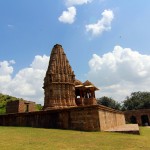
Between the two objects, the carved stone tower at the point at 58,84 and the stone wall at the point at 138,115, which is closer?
the carved stone tower at the point at 58,84

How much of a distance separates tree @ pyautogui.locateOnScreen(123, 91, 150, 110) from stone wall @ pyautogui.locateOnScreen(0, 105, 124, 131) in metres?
45.9

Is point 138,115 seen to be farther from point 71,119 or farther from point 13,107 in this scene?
point 71,119

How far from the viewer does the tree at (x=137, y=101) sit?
59125 mm

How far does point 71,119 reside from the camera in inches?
613

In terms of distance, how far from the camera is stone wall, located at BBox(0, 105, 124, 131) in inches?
569

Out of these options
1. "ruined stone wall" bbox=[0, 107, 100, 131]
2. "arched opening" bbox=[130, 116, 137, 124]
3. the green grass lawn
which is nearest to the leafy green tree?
"ruined stone wall" bbox=[0, 107, 100, 131]

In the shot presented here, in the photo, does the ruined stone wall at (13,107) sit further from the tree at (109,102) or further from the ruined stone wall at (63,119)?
the tree at (109,102)

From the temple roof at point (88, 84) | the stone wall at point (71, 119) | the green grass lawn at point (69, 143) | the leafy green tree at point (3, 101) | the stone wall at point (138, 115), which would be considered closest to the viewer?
the green grass lawn at point (69, 143)

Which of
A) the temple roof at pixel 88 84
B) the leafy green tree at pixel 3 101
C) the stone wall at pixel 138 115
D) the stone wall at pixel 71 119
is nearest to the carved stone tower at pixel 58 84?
the temple roof at pixel 88 84

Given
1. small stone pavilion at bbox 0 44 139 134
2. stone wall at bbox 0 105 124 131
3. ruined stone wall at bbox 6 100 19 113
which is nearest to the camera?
stone wall at bbox 0 105 124 131

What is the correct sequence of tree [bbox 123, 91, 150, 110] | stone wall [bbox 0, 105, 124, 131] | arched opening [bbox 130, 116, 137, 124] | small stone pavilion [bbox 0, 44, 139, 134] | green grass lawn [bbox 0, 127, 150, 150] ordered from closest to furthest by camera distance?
1. green grass lawn [bbox 0, 127, 150, 150]
2. stone wall [bbox 0, 105, 124, 131]
3. small stone pavilion [bbox 0, 44, 139, 134]
4. arched opening [bbox 130, 116, 137, 124]
5. tree [bbox 123, 91, 150, 110]

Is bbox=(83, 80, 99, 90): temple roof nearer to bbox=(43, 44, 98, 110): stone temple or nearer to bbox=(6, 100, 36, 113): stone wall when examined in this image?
bbox=(43, 44, 98, 110): stone temple

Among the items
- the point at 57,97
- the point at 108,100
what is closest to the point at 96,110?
the point at 57,97

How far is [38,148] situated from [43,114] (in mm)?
9593
